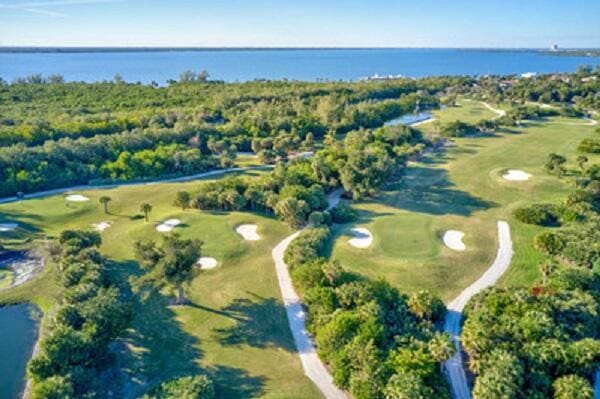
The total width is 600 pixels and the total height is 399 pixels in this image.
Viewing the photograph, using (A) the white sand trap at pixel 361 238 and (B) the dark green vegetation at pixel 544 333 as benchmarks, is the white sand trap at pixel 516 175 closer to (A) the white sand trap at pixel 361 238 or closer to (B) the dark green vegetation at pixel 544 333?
(B) the dark green vegetation at pixel 544 333

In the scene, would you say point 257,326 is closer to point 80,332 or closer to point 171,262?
point 171,262

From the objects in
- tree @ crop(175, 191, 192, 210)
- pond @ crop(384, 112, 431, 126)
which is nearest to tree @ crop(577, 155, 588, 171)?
pond @ crop(384, 112, 431, 126)

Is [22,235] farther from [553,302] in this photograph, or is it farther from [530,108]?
[530,108]

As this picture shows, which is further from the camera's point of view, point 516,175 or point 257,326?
point 516,175

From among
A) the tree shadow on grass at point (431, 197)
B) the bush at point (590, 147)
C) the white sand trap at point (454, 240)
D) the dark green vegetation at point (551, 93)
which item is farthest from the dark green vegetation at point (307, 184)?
the dark green vegetation at point (551, 93)

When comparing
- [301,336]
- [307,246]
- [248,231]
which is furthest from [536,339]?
[248,231]
